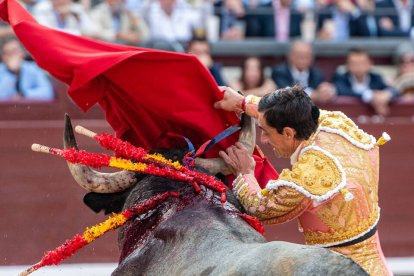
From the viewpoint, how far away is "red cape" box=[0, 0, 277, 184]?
4.08 meters

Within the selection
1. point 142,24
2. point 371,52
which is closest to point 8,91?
point 142,24

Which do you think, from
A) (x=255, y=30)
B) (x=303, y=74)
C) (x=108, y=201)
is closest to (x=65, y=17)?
(x=255, y=30)

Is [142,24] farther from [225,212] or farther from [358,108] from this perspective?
[225,212]

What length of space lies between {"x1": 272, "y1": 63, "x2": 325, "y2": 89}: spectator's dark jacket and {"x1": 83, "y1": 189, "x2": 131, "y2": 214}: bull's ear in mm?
3886

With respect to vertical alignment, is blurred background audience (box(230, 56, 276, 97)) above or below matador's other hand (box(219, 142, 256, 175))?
below

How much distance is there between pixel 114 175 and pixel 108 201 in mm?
125

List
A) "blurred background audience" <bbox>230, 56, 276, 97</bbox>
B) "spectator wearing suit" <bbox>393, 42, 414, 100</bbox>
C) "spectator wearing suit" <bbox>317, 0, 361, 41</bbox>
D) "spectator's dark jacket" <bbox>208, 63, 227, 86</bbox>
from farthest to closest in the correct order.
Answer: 1. "spectator wearing suit" <bbox>317, 0, 361, 41</bbox>
2. "spectator wearing suit" <bbox>393, 42, 414, 100</bbox>
3. "blurred background audience" <bbox>230, 56, 276, 97</bbox>
4. "spectator's dark jacket" <bbox>208, 63, 227, 86</bbox>

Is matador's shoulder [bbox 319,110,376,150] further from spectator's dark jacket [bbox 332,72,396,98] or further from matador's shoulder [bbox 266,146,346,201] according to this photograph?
spectator's dark jacket [bbox 332,72,396,98]

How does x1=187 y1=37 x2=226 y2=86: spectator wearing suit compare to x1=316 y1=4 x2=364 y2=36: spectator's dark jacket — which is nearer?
x1=187 y1=37 x2=226 y2=86: spectator wearing suit

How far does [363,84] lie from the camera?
328 inches

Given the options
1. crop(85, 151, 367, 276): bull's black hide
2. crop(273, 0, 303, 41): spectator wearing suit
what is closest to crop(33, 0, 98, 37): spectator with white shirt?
crop(273, 0, 303, 41): spectator wearing suit

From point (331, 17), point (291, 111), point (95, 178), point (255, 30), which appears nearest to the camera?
point (291, 111)

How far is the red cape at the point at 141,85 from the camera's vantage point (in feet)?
13.4

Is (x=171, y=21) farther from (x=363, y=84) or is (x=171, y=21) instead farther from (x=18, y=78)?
(x=363, y=84)
